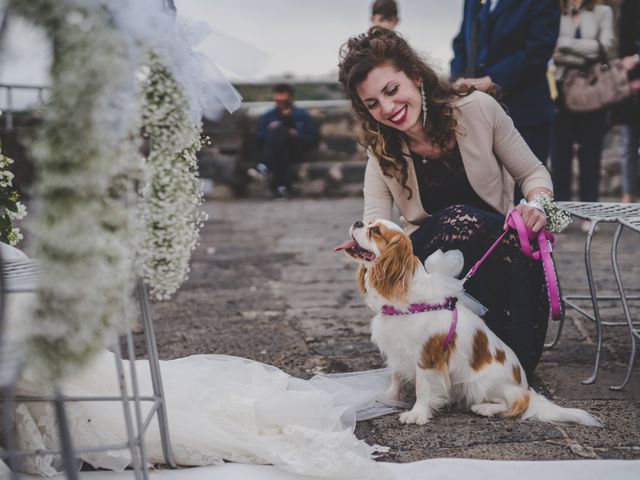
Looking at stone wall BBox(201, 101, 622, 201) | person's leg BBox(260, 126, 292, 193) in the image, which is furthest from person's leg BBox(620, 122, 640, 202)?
person's leg BBox(260, 126, 292, 193)

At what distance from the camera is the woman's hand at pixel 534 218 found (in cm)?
275

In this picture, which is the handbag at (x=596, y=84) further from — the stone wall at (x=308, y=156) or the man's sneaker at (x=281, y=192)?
the man's sneaker at (x=281, y=192)

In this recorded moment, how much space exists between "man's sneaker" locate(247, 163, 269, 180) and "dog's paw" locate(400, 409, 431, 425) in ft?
26.1

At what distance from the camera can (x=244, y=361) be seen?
290cm

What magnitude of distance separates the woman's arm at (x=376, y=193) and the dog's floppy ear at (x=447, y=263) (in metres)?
0.49

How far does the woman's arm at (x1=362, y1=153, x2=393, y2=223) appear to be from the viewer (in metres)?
3.15

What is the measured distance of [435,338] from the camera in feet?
8.52

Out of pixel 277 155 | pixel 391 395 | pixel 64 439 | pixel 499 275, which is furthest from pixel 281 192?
pixel 64 439

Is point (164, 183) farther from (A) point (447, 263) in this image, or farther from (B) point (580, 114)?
(B) point (580, 114)

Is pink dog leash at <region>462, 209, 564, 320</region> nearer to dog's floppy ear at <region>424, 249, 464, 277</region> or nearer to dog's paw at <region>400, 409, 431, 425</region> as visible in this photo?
dog's floppy ear at <region>424, 249, 464, 277</region>

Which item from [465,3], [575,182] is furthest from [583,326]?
[575,182]

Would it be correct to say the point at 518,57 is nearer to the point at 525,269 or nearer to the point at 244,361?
the point at 525,269

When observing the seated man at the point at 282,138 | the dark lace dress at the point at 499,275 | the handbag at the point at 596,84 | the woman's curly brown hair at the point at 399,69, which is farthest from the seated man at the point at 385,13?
the seated man at the point at 282,138

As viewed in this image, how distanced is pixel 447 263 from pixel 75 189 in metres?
1.58
